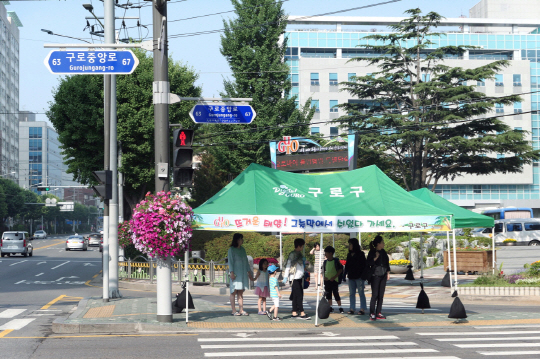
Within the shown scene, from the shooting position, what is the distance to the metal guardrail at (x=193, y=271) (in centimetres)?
2330

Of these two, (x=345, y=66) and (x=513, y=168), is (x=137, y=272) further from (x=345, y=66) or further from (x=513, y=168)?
(x=345, y=66)

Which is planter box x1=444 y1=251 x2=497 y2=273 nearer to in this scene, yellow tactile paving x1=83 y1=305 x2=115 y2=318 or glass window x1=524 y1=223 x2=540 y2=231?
yellow tactile paving x1=83 y1=305 x2=115 y2=318

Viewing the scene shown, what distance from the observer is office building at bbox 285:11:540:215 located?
85812mm

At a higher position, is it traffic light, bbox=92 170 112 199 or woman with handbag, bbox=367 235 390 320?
traffic light, bbox=92 170 112 199

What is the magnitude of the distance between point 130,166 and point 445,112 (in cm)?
2323

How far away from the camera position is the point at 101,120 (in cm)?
3119

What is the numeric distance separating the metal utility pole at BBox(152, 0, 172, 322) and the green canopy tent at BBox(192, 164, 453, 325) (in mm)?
1100

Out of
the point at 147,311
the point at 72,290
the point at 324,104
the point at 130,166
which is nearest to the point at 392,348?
the point at 147,311

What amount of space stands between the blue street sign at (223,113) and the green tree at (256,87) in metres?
27.3

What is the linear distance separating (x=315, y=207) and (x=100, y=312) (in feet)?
18.9

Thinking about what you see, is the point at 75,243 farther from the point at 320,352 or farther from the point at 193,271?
the point at 320,352

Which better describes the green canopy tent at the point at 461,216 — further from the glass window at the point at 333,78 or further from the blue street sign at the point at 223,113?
the glass window at the point at 333,78

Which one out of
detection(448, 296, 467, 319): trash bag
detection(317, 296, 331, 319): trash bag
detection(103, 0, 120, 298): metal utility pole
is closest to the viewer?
detection(317, 296, 331, 319): trash bag

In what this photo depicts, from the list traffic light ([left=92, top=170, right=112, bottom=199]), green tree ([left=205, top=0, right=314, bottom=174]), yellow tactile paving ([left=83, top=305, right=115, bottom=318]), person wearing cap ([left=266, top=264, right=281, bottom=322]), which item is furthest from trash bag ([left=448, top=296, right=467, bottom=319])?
green tree ([left=205, top=0, right=314, bottom=174])
